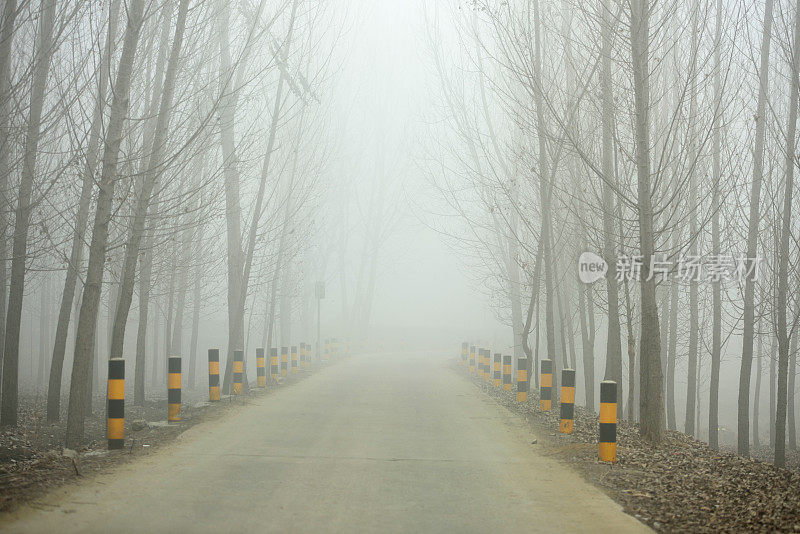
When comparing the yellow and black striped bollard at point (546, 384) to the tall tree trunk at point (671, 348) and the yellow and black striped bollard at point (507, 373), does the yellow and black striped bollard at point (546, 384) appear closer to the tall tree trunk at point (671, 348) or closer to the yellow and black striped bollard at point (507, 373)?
the yellow and black striped bollard at point (507, 373)

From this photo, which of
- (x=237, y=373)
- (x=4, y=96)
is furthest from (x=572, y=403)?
(x=4, y=96)

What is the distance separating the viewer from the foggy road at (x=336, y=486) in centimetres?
513

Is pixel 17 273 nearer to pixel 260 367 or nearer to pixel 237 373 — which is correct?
pixel 237 373

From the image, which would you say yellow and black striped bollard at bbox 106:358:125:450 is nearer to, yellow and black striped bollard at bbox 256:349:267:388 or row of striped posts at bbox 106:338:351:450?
row of striped posts at bbox 106:338:351:450

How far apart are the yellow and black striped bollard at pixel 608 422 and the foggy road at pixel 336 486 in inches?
23.4

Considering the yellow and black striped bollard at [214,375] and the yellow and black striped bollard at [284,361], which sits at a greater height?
the yellow and black striped bollard at [214,375]

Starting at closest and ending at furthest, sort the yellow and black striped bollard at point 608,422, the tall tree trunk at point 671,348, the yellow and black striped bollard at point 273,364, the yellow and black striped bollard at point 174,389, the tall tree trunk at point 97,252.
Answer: the yellow and black striped bollard at point 608,422 → the tall tree trunk at point 97,252 → the yellow and black striped bollard at point 174,389 → the tall tree trunk at point 671,348 → the yellow and black striped bollard at point 273,364

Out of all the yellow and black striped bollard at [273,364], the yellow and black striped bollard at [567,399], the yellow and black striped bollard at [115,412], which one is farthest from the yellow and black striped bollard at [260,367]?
the yellow and black striped bollard at [115,412]

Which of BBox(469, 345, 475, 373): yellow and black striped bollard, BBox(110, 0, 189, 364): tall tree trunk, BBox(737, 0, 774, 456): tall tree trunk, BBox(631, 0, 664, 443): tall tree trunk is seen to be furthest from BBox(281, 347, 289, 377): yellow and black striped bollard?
BBox(631, 0, 664, 443): tall tree trunk

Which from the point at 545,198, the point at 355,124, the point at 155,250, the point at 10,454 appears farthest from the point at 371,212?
the point at 10,454

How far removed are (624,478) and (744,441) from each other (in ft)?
29.5

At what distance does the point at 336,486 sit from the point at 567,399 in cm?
445

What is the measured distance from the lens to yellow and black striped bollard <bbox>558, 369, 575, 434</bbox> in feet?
31.6

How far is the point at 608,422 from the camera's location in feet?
25.5
